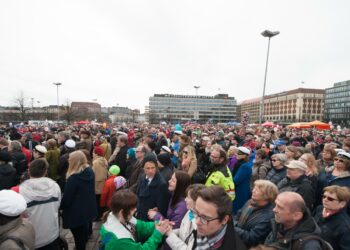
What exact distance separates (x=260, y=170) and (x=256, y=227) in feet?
10.9

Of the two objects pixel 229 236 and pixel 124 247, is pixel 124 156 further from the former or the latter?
pixel 229 236

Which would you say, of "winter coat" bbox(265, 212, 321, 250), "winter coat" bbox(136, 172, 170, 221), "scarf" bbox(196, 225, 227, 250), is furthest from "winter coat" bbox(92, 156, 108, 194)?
"winter coat" bbox(265, 212, 321, 250)

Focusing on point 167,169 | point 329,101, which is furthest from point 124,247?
point 329,101

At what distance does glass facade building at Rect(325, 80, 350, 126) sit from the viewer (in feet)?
347

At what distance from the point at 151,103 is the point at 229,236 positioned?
138 m

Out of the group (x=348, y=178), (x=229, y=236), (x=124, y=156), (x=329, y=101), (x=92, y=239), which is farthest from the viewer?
(x=329, y=101)

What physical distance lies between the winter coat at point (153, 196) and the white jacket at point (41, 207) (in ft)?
3.95

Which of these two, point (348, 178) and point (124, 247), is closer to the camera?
point (124, 247)

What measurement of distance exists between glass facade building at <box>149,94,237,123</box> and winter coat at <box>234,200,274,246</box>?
132m

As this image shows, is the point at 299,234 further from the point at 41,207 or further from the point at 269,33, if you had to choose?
the point at 269,33

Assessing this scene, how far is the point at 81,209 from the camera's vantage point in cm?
376

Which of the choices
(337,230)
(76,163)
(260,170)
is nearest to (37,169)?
(76,163)

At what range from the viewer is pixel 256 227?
275cm

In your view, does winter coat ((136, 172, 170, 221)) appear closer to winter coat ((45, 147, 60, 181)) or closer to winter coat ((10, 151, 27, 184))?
winter coat ((45, 147, 60, 181))
